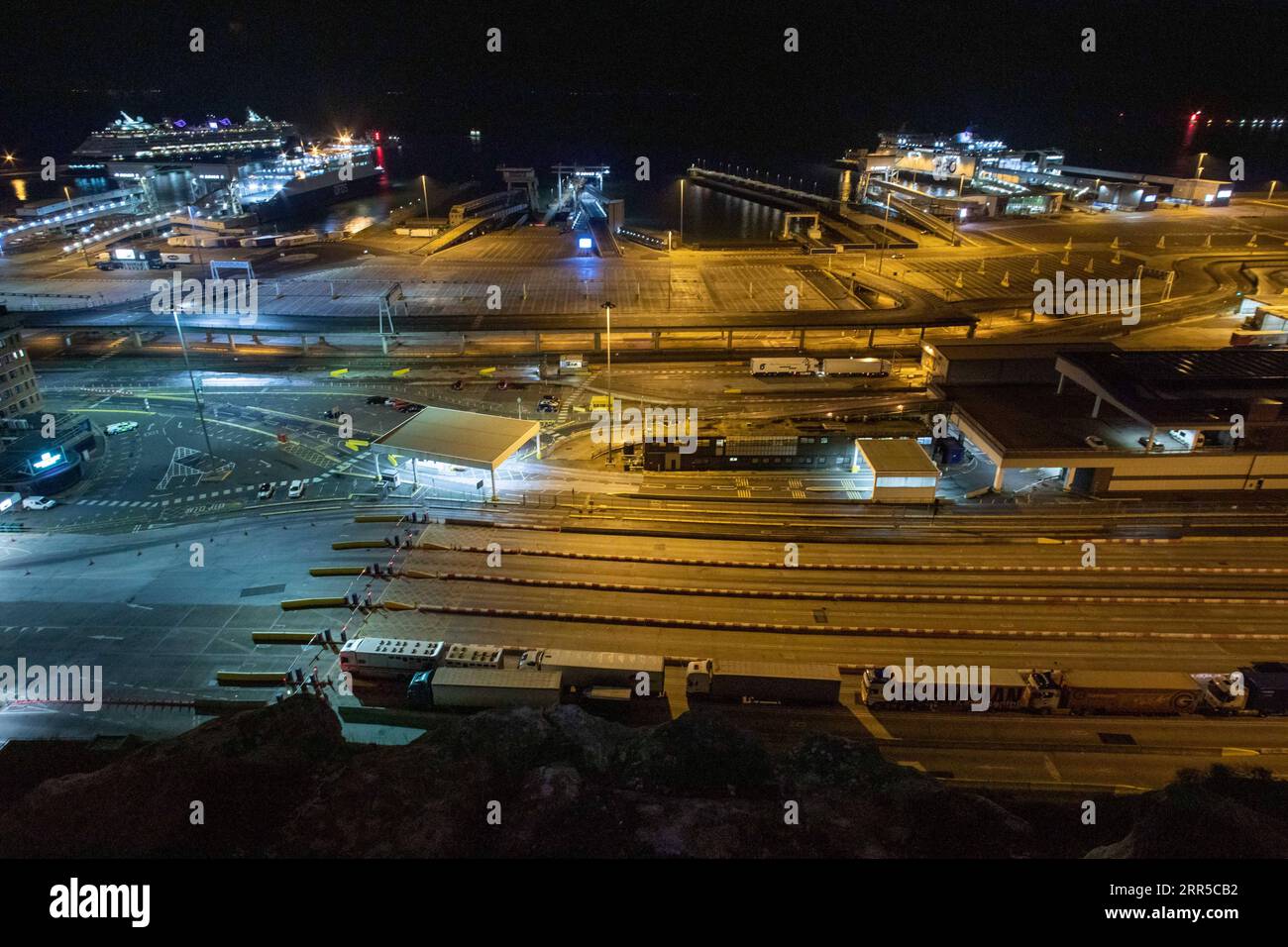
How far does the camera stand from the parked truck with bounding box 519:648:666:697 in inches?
851

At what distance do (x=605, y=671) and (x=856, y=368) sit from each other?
34238 mm

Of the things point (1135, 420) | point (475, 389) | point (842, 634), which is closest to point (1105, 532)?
point (1135, 420)

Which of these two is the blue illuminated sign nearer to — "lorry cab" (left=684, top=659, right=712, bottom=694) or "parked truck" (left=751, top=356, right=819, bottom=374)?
"lorry cab" (left=684, top=659, right=712, bottom=694)

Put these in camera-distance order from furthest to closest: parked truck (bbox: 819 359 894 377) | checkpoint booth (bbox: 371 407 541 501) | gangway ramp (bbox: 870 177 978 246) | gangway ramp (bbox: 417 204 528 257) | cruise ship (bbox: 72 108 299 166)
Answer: cruise ship (bbox: 72 108 299 166) → gangway ramp (bbox: 870 177 978 246) → gangway ramp (bbox: 417 204 528 257) → parked truck (bbox: 819 359 894 377) → checkpoint booth (bbox: 371 407 541 501)

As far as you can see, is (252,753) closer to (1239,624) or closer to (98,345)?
(1239,624)

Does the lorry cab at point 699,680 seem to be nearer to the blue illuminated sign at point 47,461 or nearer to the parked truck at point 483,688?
the parked truck at point 483,688

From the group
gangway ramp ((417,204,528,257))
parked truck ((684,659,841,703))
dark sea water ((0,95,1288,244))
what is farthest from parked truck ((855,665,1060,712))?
dark sea water ((0,95,1288,244))

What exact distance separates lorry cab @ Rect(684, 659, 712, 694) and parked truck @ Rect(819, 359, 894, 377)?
31624 mm

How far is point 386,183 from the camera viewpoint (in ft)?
461

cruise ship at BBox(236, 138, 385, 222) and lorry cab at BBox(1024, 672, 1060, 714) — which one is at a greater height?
cruise ship at BBox(236, 138, 385, 222)

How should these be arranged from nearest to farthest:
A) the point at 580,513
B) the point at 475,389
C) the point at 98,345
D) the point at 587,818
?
the point at 587,818
the point at 580,513
the point at 475,389
the point at 98,345

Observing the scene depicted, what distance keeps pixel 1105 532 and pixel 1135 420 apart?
27.8 ft

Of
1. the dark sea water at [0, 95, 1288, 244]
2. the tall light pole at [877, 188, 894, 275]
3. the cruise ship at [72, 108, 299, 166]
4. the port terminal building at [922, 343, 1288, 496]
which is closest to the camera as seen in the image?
the port terminal building at [922, 343, 1288, 496]

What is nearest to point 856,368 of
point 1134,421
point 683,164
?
point 1134,421
